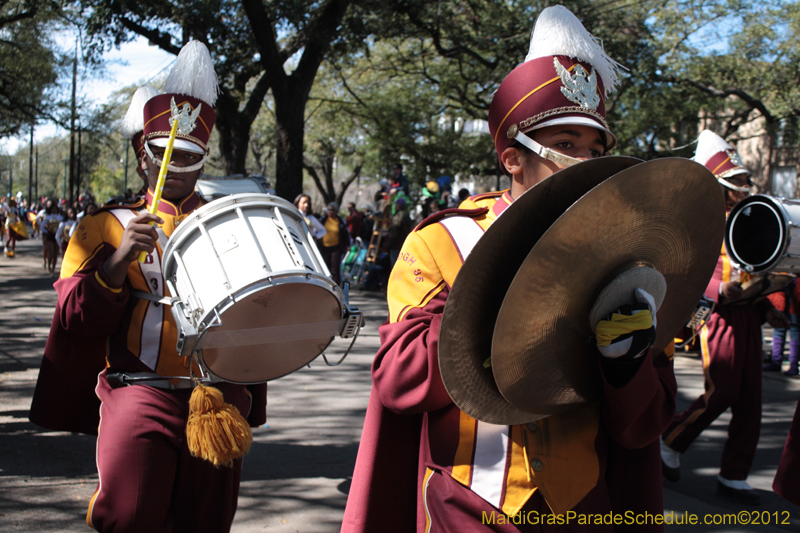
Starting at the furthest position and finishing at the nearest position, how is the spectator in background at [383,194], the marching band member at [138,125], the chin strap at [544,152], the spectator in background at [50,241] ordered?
the spectator in background at [50,241], the spectator in background at [383,194], the marching band member at [138,125], the chin strap at [544,152]

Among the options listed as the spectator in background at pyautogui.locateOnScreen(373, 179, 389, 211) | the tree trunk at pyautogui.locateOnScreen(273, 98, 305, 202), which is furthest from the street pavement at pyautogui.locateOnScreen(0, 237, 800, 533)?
the spectator in background at pyautogui.locateOnScreen(373, 179, 389, 211)

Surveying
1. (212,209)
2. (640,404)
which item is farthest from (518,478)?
(212,209)

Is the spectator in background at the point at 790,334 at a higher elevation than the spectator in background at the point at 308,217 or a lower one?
lower

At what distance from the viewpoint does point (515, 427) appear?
175cm

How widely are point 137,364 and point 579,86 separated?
6.39 ft

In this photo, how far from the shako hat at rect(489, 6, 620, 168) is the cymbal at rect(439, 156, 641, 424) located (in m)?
0.44

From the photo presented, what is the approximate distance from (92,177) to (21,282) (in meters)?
73.6

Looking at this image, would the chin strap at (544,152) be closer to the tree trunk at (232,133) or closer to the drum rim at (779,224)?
the drum rim at (779,224)

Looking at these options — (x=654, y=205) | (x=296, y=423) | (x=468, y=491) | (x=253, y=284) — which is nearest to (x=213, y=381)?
(x=253, y=284)

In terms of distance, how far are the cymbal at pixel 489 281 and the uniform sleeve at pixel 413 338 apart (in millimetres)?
138

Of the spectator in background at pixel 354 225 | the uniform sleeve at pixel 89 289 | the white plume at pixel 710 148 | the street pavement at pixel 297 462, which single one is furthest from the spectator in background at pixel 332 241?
the uniform sleeve at pixel 89 289

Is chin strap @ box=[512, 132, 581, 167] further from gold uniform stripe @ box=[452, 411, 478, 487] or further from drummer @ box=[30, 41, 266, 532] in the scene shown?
drummer @ box=[30, 41, 266, 532]

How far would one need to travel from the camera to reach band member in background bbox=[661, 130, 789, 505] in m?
4.67

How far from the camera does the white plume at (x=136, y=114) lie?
351cm
